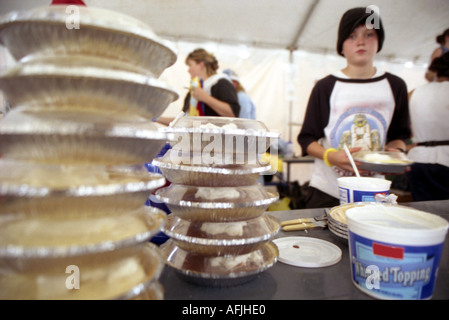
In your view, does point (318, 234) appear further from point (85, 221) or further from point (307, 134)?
point (307, 134)

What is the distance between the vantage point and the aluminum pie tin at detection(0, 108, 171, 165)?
357 mm

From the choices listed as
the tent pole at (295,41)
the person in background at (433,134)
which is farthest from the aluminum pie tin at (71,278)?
the tent pole at (295,41)

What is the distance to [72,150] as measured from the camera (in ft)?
1.27

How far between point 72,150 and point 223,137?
273 mm

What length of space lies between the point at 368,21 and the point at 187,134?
119cm

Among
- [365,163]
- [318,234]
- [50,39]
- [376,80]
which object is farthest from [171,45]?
[376,80]

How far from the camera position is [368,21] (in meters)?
1.30

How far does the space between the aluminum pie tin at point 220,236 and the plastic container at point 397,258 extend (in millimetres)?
172

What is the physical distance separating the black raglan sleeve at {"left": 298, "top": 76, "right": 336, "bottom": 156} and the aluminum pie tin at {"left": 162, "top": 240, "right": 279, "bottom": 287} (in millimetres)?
1087

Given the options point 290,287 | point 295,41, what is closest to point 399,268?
point 290,287

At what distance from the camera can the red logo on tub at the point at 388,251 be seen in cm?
47

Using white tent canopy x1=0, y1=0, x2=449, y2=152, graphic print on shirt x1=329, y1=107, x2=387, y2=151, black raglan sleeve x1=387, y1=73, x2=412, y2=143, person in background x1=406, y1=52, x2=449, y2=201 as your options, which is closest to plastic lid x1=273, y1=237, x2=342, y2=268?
graphic print on shirt x1=329, y1=107, x2=387, y2=151

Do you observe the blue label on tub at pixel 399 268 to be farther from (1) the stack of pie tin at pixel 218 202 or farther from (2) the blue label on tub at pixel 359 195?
(2) the blue label on tub at pixel 359 195

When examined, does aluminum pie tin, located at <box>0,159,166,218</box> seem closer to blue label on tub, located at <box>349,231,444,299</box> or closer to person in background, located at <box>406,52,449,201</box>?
blue label on tub, located at <box>349,231,444,299</box>
